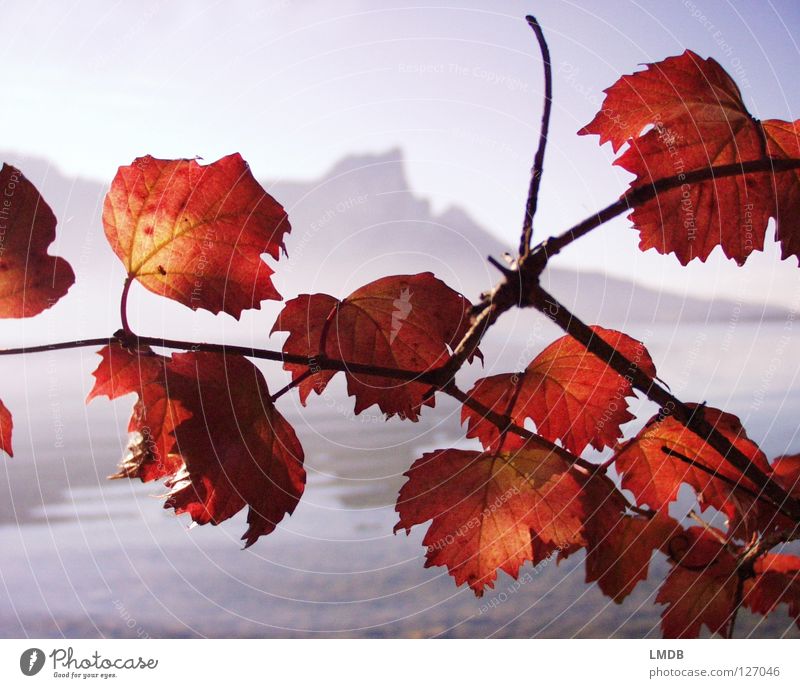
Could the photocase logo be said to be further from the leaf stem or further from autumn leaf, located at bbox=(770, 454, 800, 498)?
autumn leaf, located at bbox=(770, 454, 800, 498)

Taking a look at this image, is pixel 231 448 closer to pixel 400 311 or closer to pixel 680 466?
pixel 400 311

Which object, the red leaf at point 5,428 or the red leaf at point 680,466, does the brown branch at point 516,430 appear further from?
the red leaf at point 5,428

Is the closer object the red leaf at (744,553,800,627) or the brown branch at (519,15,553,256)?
the brown branch at (519,15,553,256)

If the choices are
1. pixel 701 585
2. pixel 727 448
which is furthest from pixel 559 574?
pixel 727 448

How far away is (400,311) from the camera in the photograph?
277mm

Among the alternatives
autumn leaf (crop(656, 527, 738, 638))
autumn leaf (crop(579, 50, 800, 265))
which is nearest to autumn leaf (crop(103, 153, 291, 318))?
autumn leaf (crop(579, 50, 800, 265))

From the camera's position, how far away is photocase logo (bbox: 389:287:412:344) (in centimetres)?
27

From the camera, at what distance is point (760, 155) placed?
0.30 metres

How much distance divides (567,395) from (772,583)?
18 cm
